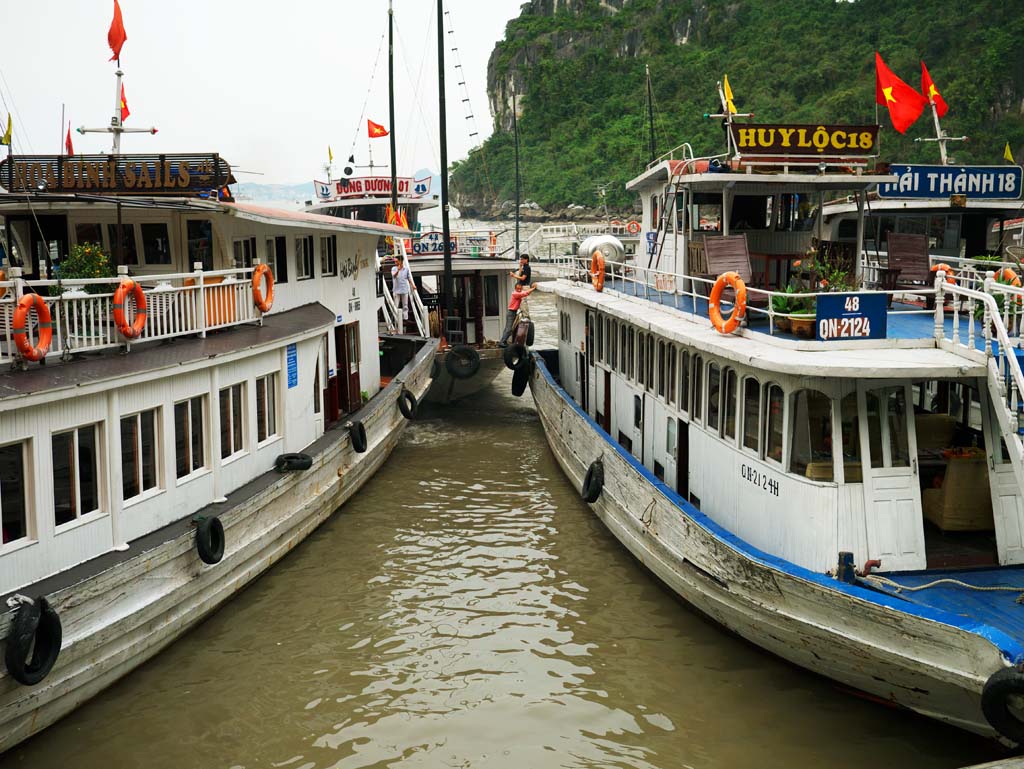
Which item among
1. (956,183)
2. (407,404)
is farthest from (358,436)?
(956,183)

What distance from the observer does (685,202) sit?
13.8 metres

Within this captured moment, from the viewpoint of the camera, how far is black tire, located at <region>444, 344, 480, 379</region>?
20.8m

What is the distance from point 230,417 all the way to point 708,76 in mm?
74929

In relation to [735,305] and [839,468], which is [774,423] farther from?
[735,305]

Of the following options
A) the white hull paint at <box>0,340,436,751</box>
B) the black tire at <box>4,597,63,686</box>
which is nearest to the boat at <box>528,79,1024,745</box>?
the white hull paint at <box>0,340,436,751</box>

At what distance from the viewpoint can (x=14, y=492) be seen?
26.2 feet

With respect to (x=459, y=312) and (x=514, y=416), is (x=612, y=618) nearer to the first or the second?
(x=514, y=416)

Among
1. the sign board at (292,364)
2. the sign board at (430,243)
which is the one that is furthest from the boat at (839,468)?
the sign board at (430,243)

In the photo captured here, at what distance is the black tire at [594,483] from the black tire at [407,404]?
532cm

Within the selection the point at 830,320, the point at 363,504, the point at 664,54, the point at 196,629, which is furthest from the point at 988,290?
the point at 664,54

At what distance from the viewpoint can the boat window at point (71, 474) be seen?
8.45 m

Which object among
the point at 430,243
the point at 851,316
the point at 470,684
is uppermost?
the point at 430,243

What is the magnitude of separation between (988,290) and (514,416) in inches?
560

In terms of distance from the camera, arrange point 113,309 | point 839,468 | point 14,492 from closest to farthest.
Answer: point 14,492, point 839,468, point 113,309
